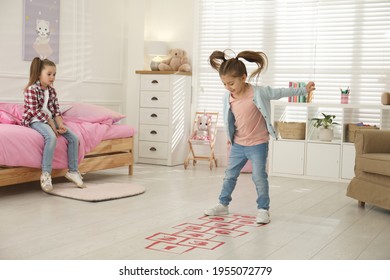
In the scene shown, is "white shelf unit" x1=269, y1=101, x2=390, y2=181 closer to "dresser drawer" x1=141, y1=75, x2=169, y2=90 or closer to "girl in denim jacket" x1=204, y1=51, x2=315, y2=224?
"dresser drawer" x1=141, y1=75, x2=169, y2=90

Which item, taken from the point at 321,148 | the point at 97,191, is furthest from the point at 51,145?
the point at 321,148

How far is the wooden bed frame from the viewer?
13.8 feet

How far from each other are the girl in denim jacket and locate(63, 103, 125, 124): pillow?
1870 mm

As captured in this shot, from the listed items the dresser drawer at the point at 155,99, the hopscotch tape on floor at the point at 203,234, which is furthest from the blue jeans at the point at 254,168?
the dresser drawer at the point at 155,99

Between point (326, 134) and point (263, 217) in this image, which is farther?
point (326, 134)

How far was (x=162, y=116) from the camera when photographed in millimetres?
6316

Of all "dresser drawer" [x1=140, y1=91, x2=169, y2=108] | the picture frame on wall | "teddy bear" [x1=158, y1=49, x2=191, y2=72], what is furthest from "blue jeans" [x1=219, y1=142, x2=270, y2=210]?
"teddy bear" [x1=158, y1=49, x2=191, y2=72]

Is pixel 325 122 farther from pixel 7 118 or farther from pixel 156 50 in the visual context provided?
pixel 7 118

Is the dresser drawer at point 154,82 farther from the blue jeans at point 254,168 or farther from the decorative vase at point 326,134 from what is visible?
the blue jeans at point 254,168

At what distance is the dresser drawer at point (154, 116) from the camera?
20.7ft

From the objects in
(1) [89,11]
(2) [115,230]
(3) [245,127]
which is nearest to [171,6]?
(1) [89,11]

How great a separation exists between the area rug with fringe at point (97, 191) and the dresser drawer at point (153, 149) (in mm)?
1512

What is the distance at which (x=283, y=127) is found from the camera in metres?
5.79

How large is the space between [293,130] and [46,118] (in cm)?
242
